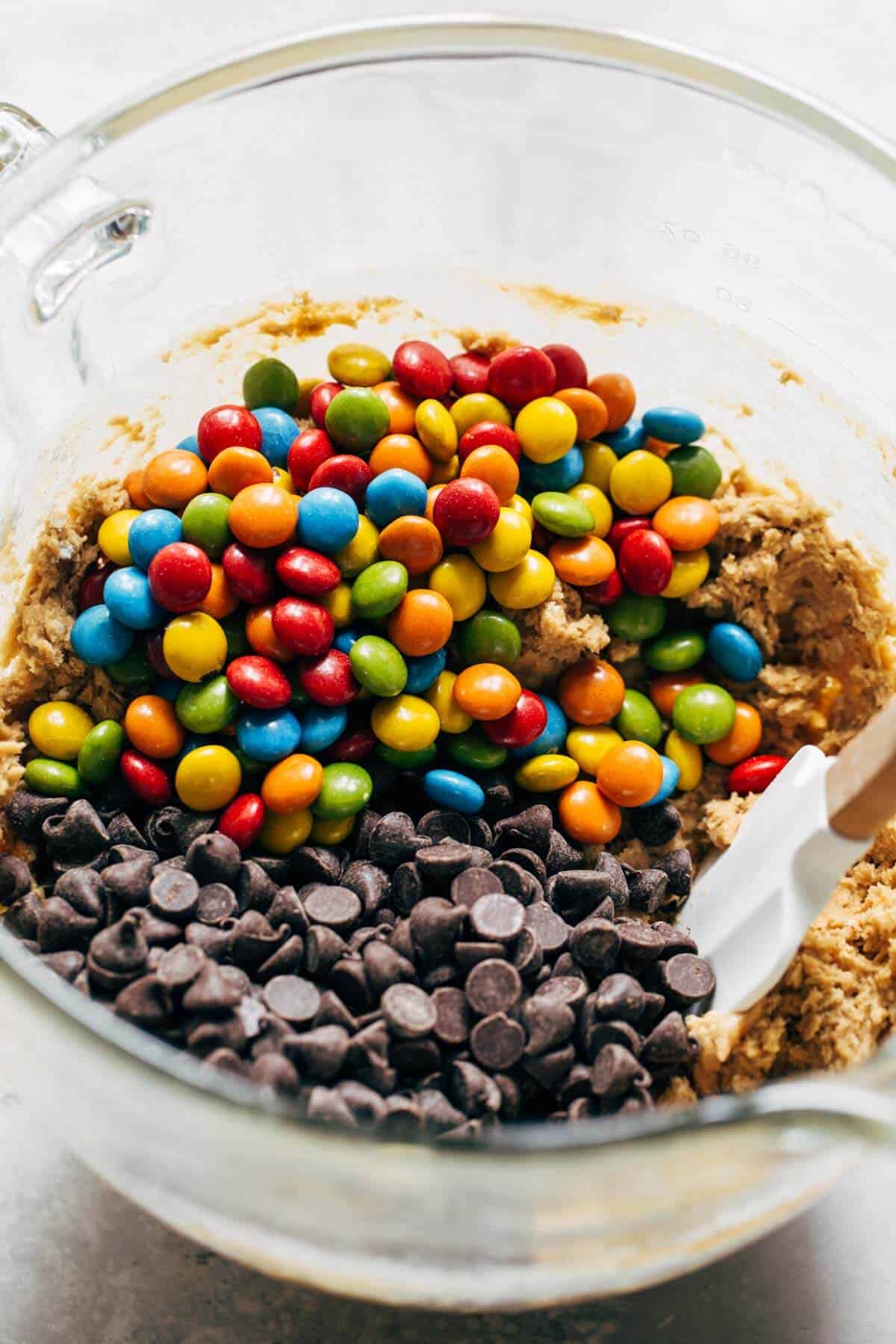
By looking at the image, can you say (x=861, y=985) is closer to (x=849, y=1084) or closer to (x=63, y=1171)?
(x=849, y=1084)

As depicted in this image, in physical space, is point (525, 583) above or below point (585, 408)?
below

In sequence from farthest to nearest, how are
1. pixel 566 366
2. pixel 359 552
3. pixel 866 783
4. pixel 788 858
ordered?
pixel 566 366 < pixel 359 552 < pixel 788 858 < pixel 866 783

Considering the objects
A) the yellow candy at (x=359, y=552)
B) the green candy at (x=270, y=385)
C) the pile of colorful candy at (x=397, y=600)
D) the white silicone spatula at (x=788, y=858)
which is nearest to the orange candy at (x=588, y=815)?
the pile of colorful candy at (x=397, y=600)

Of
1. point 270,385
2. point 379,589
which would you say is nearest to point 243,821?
point 379,589

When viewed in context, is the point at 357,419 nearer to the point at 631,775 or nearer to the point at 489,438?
the point at 489,438

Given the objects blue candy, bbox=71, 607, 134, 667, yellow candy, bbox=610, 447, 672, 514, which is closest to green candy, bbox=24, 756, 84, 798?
blue candy, bbox=71, 607, 134, 667

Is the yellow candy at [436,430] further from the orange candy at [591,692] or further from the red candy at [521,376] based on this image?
the orange candy at [591,692]

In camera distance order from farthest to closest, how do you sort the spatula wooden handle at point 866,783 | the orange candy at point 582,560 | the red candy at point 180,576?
the orange candy at point 582,560 < the red candy at point 180,576 < the spatula wooden handle at point 866,783
